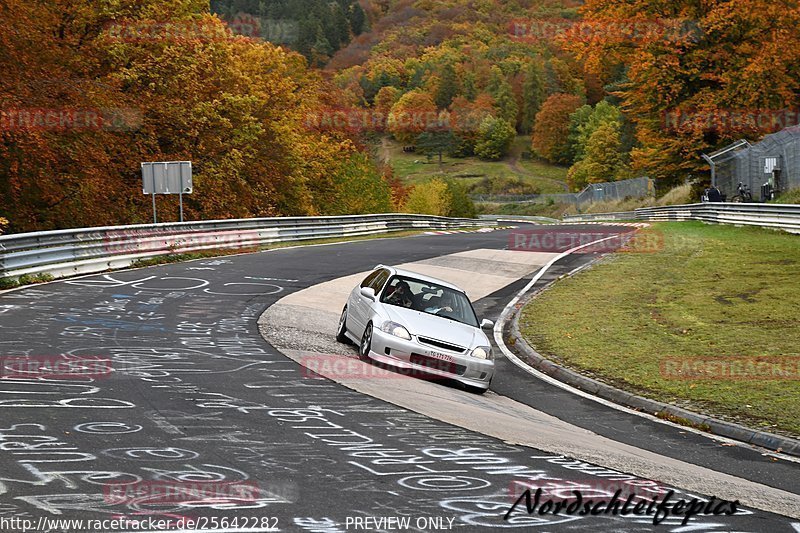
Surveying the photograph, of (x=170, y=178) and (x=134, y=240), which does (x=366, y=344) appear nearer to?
(x=134, y=240)

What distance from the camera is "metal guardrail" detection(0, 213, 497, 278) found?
1972 cm

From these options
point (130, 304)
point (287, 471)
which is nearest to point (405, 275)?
point (130, 304)

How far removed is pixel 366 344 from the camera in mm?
13477

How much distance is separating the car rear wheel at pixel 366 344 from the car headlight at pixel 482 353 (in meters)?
1.59

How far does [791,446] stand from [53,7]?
34.5 m

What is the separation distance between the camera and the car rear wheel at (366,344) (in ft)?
43.8

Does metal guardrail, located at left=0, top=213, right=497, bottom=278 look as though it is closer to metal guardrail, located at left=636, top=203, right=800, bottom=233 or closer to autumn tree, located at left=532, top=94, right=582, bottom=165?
metal guardrail, located at left=636, top=203, right=800, bottom=233

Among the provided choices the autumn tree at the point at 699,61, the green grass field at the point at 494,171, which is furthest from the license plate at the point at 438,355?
the green grass field at the point at 494,171

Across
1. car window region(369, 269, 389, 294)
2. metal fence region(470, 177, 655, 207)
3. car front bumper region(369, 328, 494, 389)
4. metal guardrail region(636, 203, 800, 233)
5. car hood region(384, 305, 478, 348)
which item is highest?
metal fence region(470, 177, 655, 207)

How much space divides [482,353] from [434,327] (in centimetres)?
86

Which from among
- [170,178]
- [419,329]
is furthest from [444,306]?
[170,178]

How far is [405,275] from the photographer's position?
48.6ft

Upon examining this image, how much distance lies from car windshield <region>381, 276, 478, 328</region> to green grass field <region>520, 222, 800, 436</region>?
191cm

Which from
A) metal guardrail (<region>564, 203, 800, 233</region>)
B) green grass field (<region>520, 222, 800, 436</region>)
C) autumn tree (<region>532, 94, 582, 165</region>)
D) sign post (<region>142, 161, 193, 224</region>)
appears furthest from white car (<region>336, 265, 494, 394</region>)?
autumn tree (<region>532, 94, 582, 165</region>)
